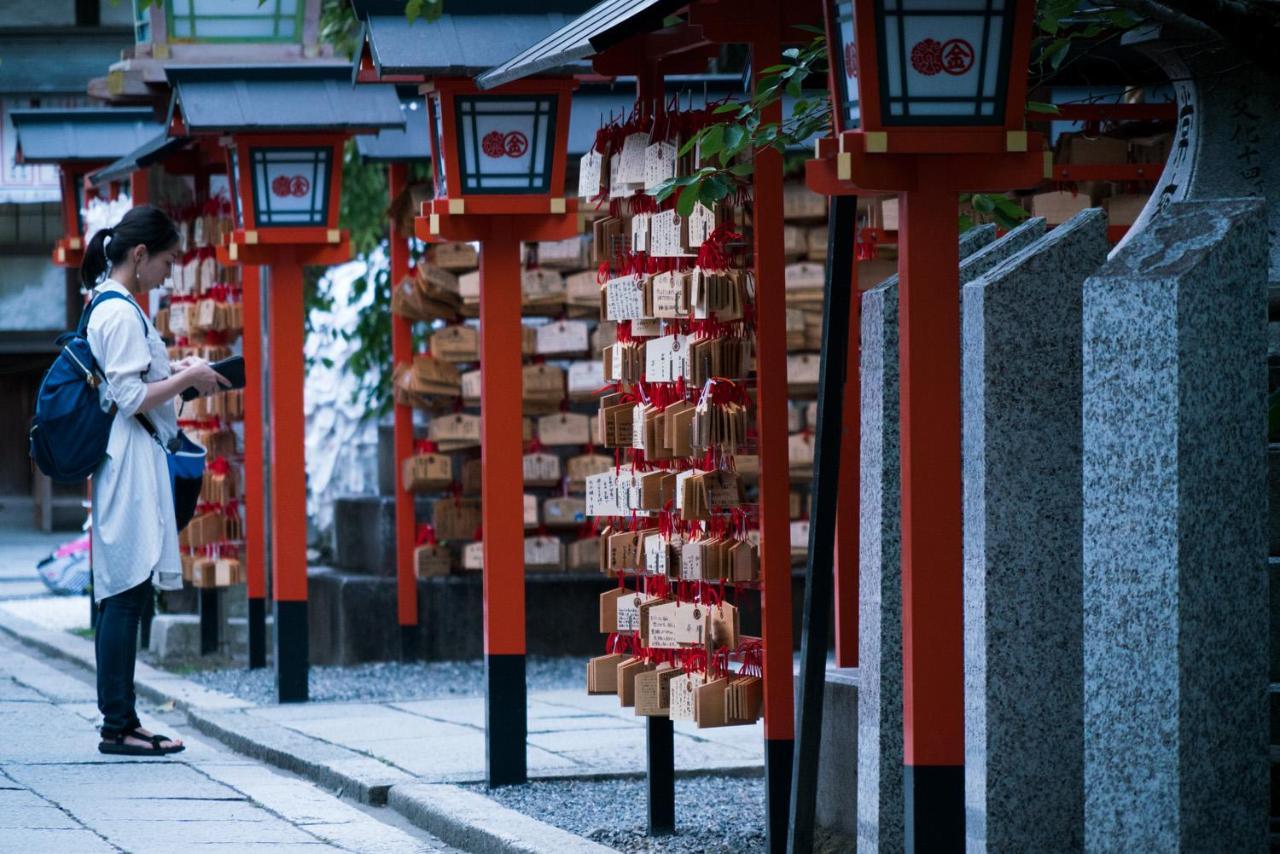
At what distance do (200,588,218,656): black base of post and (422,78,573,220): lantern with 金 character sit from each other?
4758 millimetres

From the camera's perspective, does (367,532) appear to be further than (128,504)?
Yes

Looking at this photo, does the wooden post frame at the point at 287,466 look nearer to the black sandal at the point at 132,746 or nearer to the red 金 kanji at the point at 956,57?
the black sandal at the point at 132,746

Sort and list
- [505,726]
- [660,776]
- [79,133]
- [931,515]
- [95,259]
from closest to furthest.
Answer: [931,515] < [660,776] < [505,726] < [95,259] < [79,133]

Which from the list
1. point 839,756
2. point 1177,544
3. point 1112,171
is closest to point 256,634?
point 1112,171

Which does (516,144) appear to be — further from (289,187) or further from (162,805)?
(289,187)

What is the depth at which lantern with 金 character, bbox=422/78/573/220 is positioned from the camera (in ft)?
24.0

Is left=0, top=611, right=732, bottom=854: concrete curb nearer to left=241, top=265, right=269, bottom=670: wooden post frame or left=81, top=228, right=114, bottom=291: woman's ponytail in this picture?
left=241, top=265, right=269, bottom=670: wooden post frame

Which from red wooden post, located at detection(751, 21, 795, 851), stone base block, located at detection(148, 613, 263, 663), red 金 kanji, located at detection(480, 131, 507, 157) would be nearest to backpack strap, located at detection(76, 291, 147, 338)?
red 金 kanji, located at detection(480, 131, 507, 157)

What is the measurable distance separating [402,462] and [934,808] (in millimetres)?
7334

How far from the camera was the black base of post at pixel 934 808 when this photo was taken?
14.5ft

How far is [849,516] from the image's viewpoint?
641cm

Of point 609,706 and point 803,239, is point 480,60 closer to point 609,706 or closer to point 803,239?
point 609,706

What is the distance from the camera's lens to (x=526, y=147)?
735 cm

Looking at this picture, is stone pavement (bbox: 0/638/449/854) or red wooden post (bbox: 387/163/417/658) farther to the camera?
red wooden post (bbox: 387/163/417/658)
